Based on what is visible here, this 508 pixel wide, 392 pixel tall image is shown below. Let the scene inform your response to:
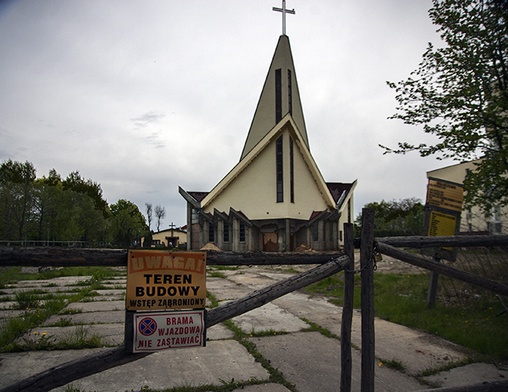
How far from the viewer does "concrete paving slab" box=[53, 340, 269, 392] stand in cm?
371

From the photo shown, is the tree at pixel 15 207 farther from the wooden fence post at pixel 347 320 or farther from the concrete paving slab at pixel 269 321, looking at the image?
the wooden fence post at pixel 347 320

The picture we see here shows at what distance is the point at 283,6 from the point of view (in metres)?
44.6

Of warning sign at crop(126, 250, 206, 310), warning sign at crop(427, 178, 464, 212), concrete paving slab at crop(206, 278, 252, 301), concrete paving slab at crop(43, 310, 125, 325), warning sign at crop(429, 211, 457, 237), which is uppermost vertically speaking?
warning sign at crop(427, 178, 464, 212)

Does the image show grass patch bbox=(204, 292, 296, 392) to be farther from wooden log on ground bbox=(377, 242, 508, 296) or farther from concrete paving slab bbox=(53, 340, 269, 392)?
wooden log on ground bbox=(377, 242, 508, 296)

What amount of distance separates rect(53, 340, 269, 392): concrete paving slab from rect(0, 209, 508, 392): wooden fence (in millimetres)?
1101

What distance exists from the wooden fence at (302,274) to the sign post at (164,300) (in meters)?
0.09

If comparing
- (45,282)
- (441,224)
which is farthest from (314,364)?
(45,282)

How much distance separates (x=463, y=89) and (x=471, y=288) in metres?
3.94

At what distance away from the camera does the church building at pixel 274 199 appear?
3391cm

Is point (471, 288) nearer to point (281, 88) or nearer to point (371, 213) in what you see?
point (371, 213)

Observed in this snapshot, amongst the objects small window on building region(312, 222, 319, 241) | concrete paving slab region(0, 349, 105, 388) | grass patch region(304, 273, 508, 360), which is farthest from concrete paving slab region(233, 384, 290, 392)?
small window on building region(312, 222, 319, 241)

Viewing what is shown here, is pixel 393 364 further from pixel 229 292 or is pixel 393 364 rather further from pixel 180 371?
pixel 229 292

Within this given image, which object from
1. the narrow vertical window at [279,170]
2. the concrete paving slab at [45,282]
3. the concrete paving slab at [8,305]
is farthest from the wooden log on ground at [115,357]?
the narrow vertical window at [279,170]

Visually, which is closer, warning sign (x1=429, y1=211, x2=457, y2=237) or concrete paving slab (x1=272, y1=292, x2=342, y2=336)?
concrete paving slab (x1=272, y1=292, x2=342, y2=336)
